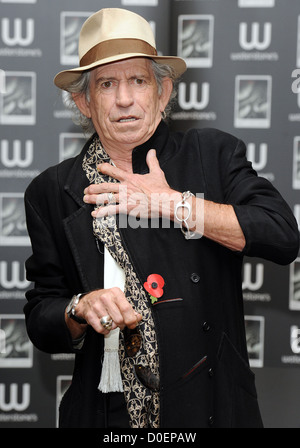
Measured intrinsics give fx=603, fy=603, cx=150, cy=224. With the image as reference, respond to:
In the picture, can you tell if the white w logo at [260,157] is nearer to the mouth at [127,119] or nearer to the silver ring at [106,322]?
the mouth at [127,119]

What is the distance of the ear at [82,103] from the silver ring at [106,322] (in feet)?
2.38

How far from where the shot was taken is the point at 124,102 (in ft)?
5.82

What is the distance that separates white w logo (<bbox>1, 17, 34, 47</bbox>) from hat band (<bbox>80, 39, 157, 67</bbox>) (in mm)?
1072

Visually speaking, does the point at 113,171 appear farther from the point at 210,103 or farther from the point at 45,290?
the point at 210,103

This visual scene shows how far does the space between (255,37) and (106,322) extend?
1.77 meters

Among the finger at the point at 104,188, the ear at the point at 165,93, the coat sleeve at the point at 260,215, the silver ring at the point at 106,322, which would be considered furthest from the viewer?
the ear at the point at 165,93

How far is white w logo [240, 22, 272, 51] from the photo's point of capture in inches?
110

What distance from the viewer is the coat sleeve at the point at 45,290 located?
1764mm

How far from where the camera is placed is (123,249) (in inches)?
69.2
